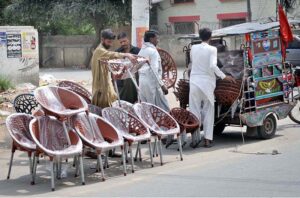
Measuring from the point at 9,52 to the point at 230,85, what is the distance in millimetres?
9936

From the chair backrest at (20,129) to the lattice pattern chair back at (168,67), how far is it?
352cm

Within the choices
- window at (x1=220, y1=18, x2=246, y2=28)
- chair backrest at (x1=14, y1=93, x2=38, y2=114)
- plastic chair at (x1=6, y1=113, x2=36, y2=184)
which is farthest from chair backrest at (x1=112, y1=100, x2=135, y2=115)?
window at (x1=220, y1=18, x2=246, y2=28)

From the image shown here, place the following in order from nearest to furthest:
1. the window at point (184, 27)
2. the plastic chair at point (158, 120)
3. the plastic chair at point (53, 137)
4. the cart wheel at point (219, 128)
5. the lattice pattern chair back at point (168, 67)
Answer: the plastic chair at point (53, 137), the plastic chair at point (158, 120), the lattice pattern chair back at point (168, 67), the cart wheel at point (219, 128), the window at point (184, 27)

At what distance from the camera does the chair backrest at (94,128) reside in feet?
25.6

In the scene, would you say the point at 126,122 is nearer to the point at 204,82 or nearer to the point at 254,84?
the point at 204,82

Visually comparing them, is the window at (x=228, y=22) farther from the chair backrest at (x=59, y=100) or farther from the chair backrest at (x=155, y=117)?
the chair backrest at (x=59, y=100)

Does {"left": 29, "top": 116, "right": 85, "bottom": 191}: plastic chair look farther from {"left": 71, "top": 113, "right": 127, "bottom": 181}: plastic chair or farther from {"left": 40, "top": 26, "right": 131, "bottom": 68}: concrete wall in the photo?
{"left": 40, "top": 26, "right": 131, "bottom": 68}: concrete wall

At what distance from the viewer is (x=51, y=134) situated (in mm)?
7656

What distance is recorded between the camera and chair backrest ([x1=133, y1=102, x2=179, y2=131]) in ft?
28.8

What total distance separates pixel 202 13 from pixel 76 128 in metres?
25.6

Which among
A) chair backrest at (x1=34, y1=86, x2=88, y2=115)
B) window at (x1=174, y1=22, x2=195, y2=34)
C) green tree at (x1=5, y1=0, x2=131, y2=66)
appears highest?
green tree at (x1=5, y1=0, x2=131, y2=66)

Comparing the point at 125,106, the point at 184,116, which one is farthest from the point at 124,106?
the point at 184,116

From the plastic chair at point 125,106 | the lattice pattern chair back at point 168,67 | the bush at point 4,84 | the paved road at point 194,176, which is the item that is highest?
the lattice pattern chair back at point 168,67

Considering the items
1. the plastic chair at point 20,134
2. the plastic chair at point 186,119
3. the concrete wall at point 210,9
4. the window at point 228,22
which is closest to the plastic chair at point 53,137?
the plastic chair at point 20,134
